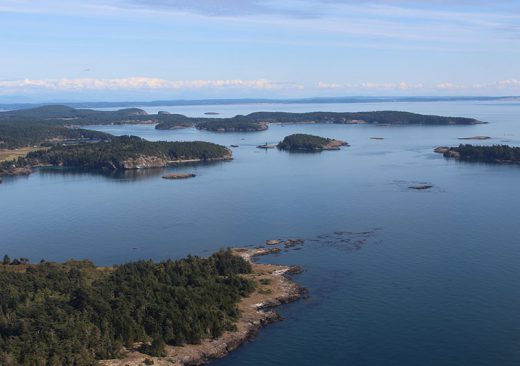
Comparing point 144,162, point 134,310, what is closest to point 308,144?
point 144,162

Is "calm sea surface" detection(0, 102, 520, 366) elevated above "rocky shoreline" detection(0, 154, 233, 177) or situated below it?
below

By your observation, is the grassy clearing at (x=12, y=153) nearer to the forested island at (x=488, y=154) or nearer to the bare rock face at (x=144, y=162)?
the bare rock face at (x=144, y=162)

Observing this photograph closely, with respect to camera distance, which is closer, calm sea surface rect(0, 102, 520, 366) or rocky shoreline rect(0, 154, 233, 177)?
calm sea surface rect(0, 102, 520, 366)

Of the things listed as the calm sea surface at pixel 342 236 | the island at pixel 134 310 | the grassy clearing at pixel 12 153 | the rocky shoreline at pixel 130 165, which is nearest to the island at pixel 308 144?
the calm sea surface at pixel 342 236

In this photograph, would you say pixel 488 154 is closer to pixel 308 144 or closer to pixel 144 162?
pixel 308 144

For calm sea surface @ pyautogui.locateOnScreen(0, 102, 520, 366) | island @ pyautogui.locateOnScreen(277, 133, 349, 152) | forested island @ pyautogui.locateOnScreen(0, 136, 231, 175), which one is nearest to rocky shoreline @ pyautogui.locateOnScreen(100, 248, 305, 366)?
calm sea surface @ pyautogui.locateOnScreen(0, 102, 520, 366)

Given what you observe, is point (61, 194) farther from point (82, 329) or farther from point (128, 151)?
point (82, 329)

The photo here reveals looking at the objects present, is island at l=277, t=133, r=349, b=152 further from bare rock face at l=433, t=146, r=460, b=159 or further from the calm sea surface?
the calm sea surface
